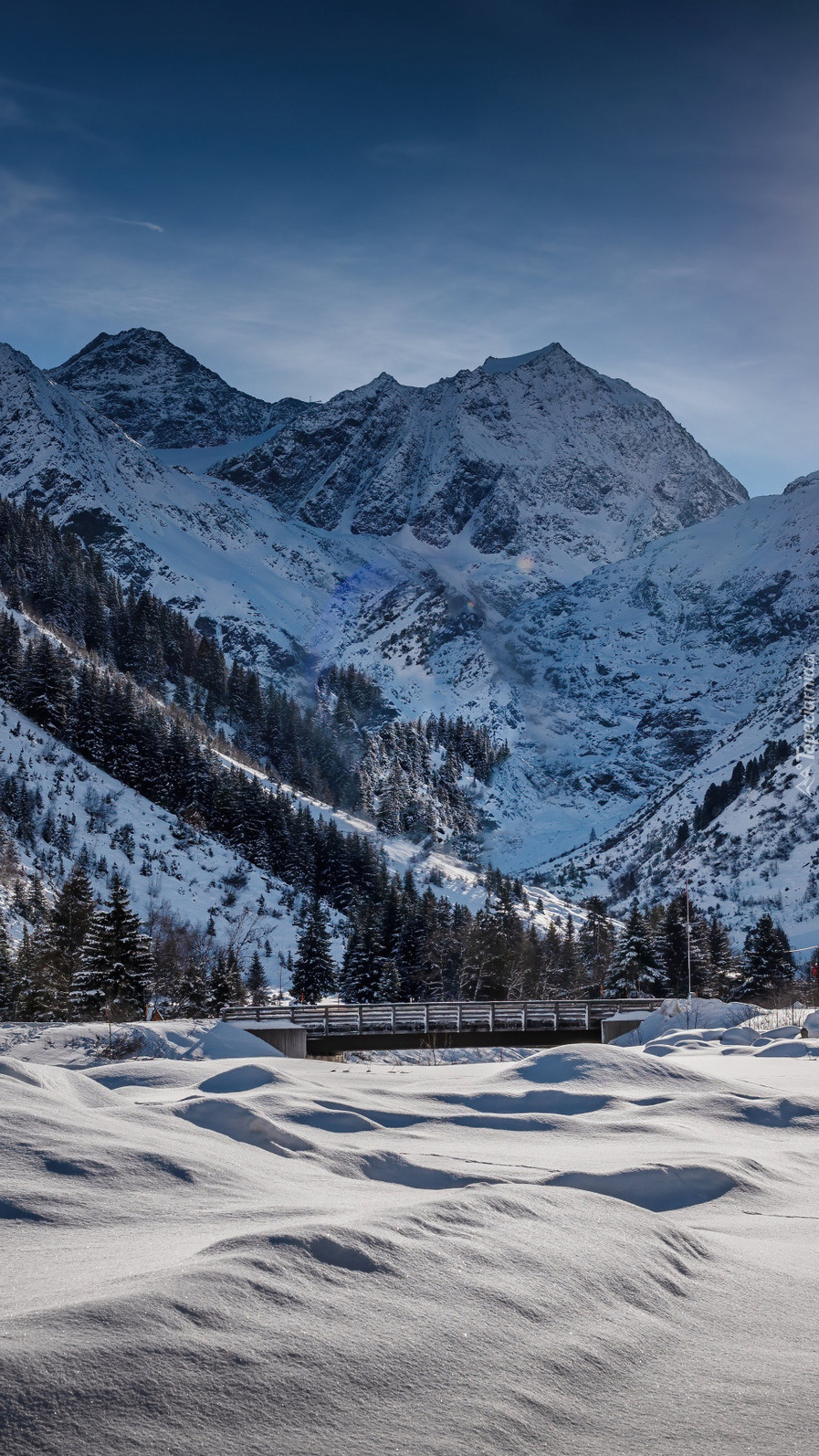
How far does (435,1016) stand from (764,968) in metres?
41.1

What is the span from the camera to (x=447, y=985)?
6512 cm

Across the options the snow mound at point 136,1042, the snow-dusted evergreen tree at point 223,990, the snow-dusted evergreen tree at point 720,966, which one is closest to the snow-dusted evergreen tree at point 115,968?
the snow-dusted evergreen tree at point 223,990

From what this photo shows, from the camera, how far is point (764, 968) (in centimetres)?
6631

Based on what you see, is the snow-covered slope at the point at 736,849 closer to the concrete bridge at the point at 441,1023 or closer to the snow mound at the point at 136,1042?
the concrete bridge at the point at 441,1023

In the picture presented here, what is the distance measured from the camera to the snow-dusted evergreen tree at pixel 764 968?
6600 cm

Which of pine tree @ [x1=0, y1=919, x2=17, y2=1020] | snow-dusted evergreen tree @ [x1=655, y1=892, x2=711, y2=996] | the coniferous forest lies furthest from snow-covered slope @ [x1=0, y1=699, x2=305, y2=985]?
snow-dusted evergreen tree @ [x1=655, y1=892, x2=711, y2=996]

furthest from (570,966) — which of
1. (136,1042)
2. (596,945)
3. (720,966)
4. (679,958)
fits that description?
(136,1042)

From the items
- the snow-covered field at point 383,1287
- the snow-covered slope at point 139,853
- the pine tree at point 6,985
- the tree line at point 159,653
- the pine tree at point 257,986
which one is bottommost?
the pine tree at point 257,986

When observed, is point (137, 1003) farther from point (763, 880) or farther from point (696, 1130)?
point (763, 880)

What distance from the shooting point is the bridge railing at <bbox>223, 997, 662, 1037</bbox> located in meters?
31.5

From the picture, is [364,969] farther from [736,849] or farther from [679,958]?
[736,849]

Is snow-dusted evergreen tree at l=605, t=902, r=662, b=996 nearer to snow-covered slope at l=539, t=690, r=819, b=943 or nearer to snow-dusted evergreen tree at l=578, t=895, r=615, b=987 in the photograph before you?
snow-dusted evergreen tree at l=578, t=895, r=615, b=987

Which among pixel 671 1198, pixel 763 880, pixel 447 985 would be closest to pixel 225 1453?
pixel 671 1198

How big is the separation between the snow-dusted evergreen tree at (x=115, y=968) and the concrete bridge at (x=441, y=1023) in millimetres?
7235
